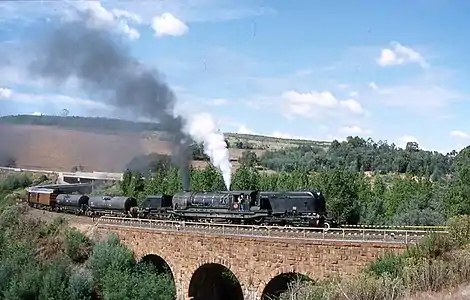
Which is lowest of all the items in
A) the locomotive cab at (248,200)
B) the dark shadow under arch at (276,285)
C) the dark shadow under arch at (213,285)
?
the dark shadow under arch at (213,285)

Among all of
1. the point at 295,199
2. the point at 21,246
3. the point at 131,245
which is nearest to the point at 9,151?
the point at 21,246

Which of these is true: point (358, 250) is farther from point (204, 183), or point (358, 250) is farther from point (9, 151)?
point (9, 151)

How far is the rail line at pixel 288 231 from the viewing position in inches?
1048

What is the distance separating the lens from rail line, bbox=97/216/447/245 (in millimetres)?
26625

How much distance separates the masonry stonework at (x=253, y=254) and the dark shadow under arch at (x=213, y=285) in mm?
752

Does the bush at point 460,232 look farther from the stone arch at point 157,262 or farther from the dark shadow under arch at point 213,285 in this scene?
the stone arch at point 157,262

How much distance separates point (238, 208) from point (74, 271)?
11942mm

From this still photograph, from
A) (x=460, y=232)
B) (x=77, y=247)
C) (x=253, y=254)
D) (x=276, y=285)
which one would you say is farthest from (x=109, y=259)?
(x=460, y=232)

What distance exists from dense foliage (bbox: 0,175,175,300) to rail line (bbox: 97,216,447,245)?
8.62 feet

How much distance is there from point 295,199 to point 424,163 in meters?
120

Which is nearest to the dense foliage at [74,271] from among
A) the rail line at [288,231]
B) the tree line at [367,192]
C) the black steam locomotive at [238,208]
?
A: the rail line at [288,231]

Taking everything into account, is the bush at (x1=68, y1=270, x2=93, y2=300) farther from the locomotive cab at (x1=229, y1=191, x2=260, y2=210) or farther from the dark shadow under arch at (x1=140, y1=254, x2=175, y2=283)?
the locomotive cab at (x1=229, y1=191, x2=260, y2=210)

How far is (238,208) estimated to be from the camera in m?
37.7

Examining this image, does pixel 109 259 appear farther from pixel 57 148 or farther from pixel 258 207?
pixel 57 148
